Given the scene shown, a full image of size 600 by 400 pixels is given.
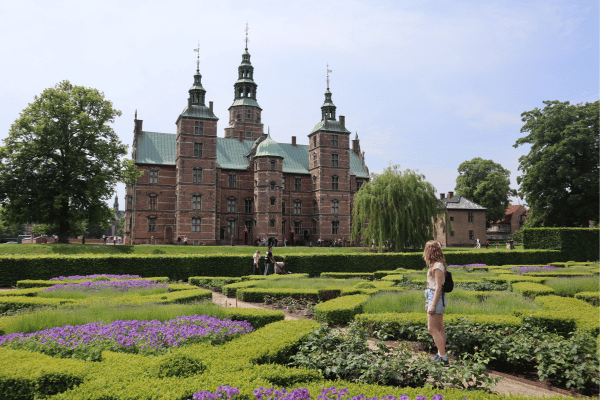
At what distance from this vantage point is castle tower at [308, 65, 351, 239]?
2036 inches

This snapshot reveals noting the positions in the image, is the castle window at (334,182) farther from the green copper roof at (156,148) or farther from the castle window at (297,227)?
the green copper roof at (156,148)

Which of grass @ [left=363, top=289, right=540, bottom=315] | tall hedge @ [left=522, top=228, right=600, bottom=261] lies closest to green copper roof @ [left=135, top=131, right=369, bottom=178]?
tall hedge @ [left=522, top=228, right=600, bottom=261]

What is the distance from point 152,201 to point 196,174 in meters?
6.08

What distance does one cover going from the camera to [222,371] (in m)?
5.18

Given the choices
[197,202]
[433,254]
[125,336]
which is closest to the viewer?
[433,254]

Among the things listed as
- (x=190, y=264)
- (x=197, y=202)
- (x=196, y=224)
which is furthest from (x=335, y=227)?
(x=190, y=264)

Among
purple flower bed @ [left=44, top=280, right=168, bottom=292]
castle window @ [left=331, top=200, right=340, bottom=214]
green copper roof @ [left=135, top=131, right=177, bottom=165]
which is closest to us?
purple flower bed @ [left=44, top=280, right=168, bottom=292]

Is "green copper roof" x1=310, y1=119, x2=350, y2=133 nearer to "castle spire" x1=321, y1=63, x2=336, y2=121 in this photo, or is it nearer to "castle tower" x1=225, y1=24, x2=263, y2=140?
"castle spire" x1=321, y1=63, x2=336, y2=121

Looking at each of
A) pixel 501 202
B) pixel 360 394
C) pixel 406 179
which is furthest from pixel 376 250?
pixel 501 202

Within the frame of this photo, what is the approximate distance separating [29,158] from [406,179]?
87.0 ft

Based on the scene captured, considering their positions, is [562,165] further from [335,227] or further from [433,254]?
[433,254]

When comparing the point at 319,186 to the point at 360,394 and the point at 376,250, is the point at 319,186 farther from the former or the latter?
the point at 360,394

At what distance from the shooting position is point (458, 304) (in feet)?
30.7

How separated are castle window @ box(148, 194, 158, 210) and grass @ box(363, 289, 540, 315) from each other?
133 ft
